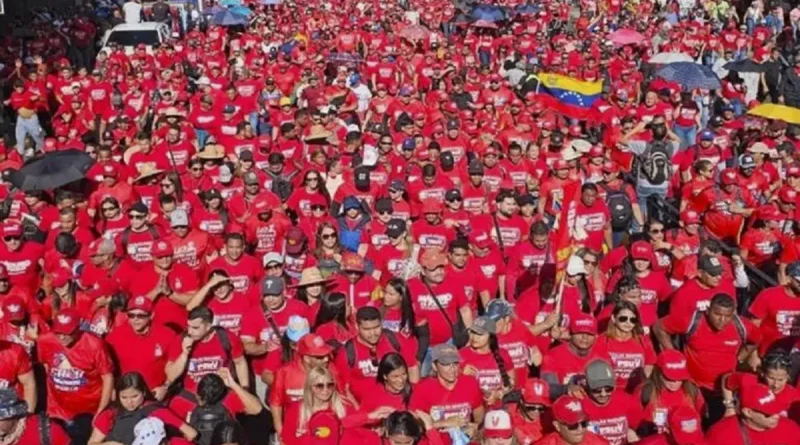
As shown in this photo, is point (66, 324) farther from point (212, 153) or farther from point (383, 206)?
point (212, 153)

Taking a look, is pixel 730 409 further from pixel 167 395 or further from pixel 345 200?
pixel 345 200

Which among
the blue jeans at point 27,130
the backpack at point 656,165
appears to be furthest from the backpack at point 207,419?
the blue jeans at point 27,130

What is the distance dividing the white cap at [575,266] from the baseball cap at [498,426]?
2.58 metres

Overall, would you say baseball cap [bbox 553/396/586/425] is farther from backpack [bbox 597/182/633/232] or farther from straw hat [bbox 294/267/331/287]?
backpack [bbox 597/182/633/232]

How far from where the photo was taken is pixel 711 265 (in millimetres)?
7793

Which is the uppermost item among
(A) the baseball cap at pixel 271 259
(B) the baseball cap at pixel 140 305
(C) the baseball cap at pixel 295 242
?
(B) the baseball cap at pixel 140 305

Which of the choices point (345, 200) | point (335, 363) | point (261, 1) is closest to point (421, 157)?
point (345, 200)

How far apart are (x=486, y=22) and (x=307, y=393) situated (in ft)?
67.3

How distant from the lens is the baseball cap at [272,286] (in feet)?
24.8

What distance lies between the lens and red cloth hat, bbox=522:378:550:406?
6.14 metres

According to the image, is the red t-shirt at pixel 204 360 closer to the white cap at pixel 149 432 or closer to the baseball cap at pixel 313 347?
the baseball cap at pixel 313 347

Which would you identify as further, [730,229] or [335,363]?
[730,229]

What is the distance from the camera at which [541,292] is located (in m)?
8.20

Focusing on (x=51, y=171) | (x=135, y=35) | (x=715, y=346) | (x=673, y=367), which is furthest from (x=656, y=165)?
(x=135, y=35)
